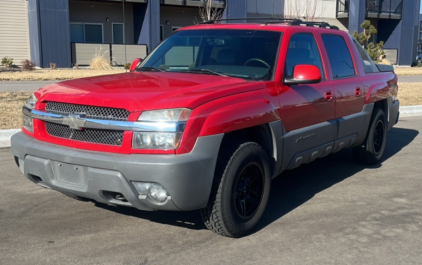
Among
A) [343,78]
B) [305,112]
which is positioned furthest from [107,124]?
[343,78]

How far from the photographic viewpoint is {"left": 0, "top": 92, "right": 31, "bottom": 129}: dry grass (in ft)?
28.1

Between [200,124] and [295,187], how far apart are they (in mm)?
2469

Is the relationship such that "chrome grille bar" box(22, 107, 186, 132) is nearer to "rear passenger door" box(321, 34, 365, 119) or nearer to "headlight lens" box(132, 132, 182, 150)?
"headlight lens" box(132, 132, 182, 150)

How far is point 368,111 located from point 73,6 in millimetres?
22539

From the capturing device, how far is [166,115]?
3613mm

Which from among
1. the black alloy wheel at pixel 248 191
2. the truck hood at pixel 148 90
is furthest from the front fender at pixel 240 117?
the black alloy wheel at pixel 248 191

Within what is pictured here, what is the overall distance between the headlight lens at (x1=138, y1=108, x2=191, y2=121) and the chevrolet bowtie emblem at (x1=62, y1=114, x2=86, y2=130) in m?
0.52

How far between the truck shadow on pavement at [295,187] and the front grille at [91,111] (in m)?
1.26

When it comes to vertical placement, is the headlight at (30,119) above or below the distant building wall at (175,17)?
below

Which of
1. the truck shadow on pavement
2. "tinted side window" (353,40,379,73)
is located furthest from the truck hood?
"tinted side window" (353,40,379,73)

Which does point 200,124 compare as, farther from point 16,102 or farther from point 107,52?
point 107,52

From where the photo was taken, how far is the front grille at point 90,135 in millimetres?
3756

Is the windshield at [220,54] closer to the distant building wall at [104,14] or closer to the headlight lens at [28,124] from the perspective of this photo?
the headlight lens at [28,124]

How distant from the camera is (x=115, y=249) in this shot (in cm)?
390
